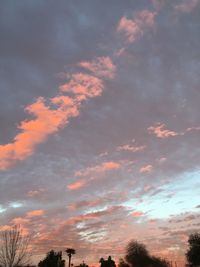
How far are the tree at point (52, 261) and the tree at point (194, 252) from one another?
37335 millimetres

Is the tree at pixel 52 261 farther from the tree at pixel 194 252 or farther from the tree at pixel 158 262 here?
the tree at pixel 158 262

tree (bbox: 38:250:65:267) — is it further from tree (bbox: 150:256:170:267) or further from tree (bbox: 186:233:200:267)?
tree (bbox: 150:256:170:267)

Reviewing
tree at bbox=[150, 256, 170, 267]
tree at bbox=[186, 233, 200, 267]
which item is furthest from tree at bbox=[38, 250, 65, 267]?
tree at bbox=[150, 256, 170, 267]

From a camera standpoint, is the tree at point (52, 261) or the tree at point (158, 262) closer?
the tree at point (52, 261)

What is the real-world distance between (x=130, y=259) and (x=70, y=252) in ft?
131

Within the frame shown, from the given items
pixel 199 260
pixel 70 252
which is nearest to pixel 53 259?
pixel 70 252

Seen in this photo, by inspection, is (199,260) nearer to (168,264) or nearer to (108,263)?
(108,263)

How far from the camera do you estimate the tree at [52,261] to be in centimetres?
9044

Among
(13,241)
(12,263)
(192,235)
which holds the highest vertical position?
(192,235)

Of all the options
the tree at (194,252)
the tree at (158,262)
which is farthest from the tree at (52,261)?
the tree at (158,262)

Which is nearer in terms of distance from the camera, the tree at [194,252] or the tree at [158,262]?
the tree at [194,252]

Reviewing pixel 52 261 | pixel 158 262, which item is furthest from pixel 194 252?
pixel 158 262

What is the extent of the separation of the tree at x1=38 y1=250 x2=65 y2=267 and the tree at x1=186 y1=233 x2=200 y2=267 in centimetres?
3734

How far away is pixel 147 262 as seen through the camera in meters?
142
